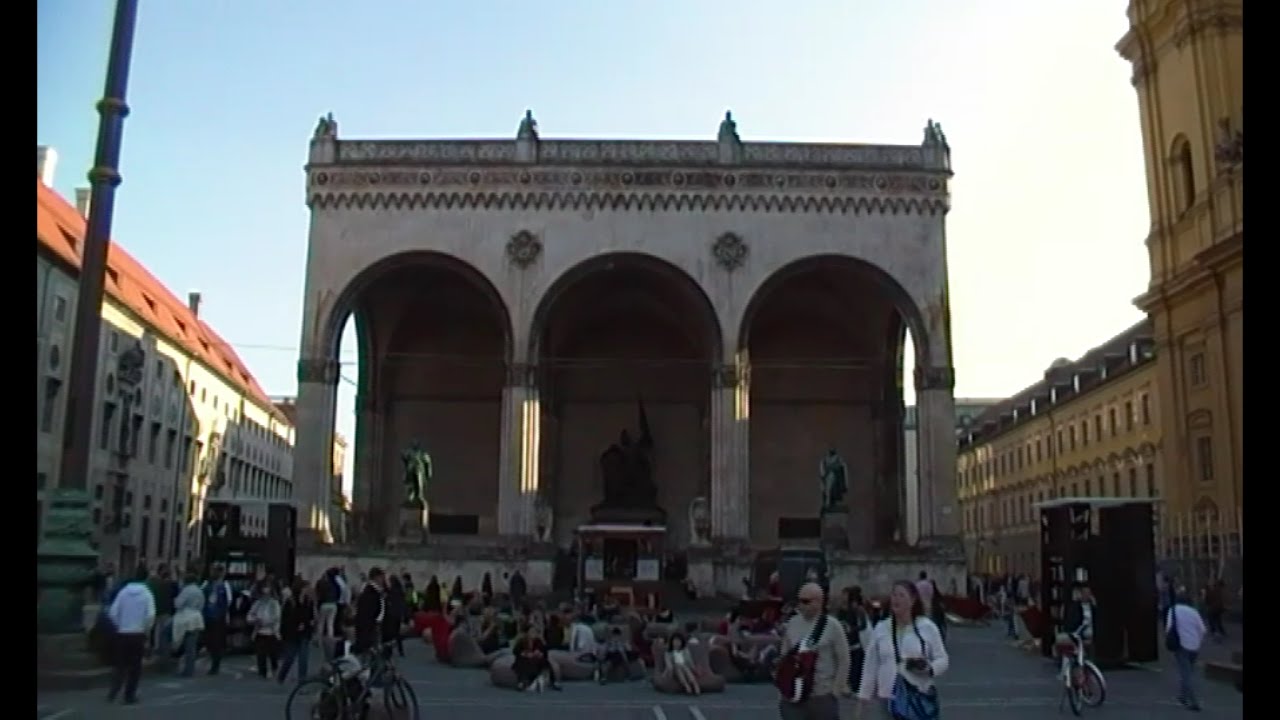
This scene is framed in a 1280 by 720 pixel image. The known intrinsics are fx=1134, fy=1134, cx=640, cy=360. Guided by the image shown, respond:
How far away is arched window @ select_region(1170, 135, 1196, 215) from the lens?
1539 inches

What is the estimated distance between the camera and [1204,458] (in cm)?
3616

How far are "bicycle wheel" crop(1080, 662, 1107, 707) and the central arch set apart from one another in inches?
923

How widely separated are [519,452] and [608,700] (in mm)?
18476

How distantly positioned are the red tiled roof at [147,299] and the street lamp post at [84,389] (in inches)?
788

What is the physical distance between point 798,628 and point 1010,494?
209 ft

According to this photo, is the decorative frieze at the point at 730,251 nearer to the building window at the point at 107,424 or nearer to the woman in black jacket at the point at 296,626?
the woman in black jacket at the point at 296,626

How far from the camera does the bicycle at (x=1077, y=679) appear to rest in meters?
13.4

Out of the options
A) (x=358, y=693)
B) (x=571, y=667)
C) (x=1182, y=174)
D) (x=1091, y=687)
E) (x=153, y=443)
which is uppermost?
(x=1182, y=174)

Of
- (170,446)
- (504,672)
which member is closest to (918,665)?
A: (504,672)

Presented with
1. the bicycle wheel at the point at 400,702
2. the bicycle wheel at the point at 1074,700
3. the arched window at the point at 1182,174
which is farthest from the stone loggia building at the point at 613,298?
the bicycle wheel at the point at 400,702

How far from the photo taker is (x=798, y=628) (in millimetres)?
7641

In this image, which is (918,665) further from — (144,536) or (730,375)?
(144,536)

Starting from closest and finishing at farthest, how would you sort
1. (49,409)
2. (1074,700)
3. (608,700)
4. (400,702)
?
1. (400,702)
2. (1074,700)
3. (608,700)
4. (49,409)
